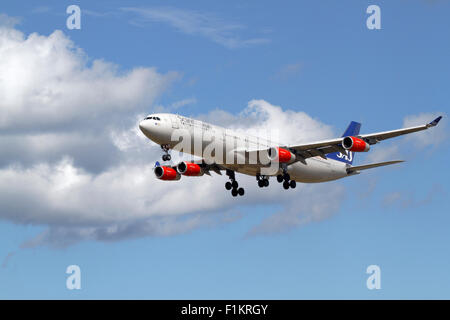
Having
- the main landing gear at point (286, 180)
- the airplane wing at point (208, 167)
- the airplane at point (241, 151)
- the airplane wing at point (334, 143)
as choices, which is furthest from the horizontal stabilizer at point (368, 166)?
the airplane wing at point (208, 167)

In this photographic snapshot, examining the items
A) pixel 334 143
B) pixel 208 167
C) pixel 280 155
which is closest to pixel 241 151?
pixel 280 155

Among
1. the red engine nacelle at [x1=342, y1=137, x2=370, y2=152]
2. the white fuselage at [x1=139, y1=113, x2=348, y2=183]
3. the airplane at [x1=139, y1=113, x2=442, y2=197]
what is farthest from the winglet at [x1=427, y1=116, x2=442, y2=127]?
the white fuselage at [x1=139, y1=113, x2=348, y2=183]

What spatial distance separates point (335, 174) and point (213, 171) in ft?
50.2

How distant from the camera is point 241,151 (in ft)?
245

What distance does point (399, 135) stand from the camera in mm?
71438

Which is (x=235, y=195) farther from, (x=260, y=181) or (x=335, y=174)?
(x=335, y=174)

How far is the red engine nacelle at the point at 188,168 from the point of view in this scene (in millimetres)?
78688

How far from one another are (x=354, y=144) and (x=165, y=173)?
21.2 metres

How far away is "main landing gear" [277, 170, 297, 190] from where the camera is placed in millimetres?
78375

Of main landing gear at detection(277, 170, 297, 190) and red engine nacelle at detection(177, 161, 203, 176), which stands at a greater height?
red engine nacelle at detection(177, 161, 203, 176)

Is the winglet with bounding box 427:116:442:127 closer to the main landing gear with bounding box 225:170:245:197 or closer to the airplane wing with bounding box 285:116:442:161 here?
the airplane wing with bounding box 285:116:442:161

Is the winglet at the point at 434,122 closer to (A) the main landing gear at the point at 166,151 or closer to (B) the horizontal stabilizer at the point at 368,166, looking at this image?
(B) the horizontal stabilizer at the point at 368,166
